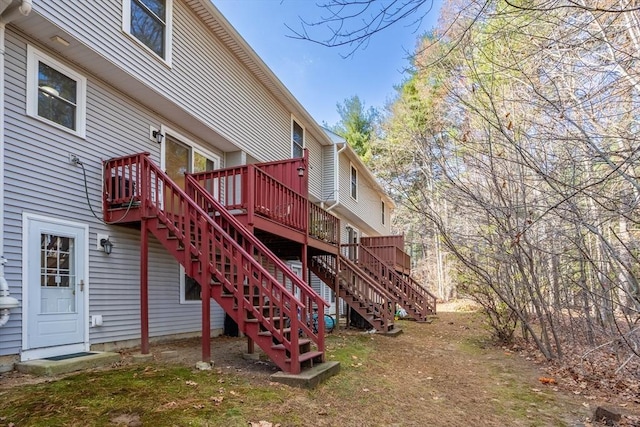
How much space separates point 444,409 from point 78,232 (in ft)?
18.1

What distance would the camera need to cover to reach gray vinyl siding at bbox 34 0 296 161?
6141mm

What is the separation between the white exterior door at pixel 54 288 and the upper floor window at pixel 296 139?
771cm

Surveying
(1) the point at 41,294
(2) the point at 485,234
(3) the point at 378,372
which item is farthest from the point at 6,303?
(2) the point at 485,234

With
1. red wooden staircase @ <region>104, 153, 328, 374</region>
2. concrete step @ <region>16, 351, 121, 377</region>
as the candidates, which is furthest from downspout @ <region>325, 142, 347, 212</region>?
concrete step @ <region>16, 351, 121, 377</region>

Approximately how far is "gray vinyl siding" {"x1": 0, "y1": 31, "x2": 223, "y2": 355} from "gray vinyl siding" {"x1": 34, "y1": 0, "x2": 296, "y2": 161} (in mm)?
596

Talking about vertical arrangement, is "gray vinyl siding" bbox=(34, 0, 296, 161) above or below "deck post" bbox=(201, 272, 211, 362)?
above

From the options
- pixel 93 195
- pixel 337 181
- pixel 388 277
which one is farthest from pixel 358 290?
pixel 93 195

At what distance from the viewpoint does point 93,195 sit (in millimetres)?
6648

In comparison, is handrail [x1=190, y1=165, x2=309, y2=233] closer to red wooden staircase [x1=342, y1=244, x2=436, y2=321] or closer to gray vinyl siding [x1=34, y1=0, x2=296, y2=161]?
gray vinyl siding [x1=34, y1=0, x2=296, y2=161]

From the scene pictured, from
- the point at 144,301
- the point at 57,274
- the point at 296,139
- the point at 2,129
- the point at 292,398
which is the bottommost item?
the point at 292,398

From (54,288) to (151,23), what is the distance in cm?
474

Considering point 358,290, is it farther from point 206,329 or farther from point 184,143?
point 206,329

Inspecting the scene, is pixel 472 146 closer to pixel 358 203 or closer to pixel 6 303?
pixel 6 303

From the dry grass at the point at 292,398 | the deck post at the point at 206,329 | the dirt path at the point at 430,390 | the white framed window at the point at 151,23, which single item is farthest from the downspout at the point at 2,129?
the dirt path at the point at 430,390
